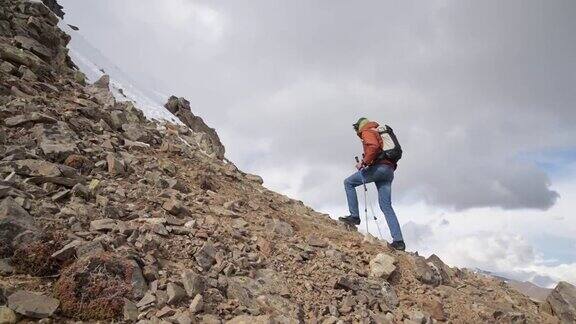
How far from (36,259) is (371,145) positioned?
8.23 metres

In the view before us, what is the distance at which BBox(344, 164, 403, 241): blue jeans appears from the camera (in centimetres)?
Answer: 1097

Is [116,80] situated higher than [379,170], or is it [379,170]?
[116,80]

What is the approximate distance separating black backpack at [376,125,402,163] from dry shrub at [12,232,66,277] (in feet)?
26.8

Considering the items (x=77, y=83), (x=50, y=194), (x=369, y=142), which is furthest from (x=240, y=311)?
(x=77, y=83)

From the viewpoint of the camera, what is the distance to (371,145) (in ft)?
36.7

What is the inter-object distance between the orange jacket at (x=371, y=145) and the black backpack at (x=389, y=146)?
12 centimetres

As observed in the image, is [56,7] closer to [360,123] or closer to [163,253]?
[360,123]

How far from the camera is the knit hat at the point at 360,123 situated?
1184 cm

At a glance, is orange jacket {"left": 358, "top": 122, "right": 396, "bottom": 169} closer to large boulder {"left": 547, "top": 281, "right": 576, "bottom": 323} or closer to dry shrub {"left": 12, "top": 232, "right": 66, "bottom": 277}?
large boulder {"left": 547, "top": 281, "right": 576, "bottom": 323}

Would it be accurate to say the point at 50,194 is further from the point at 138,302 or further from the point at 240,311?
the point at 240,311

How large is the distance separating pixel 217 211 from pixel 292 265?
8.77 feet

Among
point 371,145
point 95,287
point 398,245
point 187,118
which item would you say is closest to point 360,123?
point 371,145

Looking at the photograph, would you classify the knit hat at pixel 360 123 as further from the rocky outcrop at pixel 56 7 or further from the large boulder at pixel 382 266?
the rocky outcrop at pixel 56 7

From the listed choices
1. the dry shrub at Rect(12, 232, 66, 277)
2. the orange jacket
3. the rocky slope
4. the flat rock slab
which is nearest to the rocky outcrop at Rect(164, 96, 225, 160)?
the rocky slope
